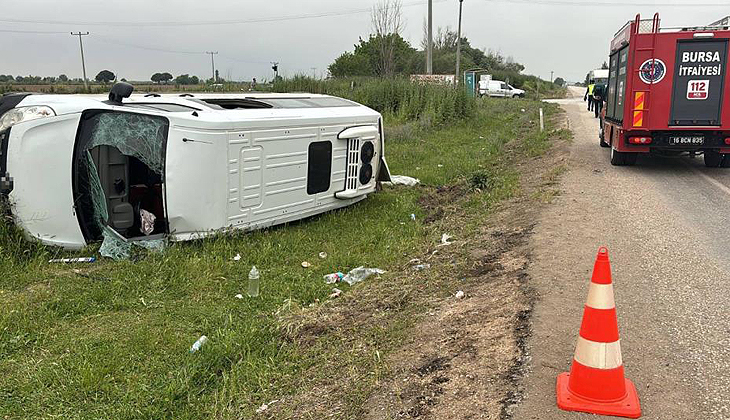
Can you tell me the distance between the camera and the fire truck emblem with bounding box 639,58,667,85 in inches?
A: 418

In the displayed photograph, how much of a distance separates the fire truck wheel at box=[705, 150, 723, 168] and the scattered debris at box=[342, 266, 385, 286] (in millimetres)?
8386

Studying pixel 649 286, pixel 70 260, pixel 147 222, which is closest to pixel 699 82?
pixel 649 286

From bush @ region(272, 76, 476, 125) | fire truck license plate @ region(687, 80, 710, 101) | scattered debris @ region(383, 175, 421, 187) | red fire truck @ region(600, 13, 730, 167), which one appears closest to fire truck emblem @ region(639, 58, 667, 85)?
red fire truck @ region(600, 13, 730, 167)

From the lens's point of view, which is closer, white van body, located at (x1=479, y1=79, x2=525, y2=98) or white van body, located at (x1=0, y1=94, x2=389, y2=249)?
white van body, located at (x1=0, y1=94, x2=389, y2=249)

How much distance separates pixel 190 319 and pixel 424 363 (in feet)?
7.80

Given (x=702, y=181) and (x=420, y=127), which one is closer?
(x=702, y=181)

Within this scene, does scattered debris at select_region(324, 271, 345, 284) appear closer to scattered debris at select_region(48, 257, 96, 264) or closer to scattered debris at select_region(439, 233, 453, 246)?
scattered debris at select_region(439, 233, 453, 246)

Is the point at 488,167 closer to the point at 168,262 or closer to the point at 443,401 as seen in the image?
the point at 168,262

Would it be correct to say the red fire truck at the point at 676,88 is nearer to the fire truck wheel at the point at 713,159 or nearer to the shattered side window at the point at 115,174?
the fire truck wheel at the point at 713,159

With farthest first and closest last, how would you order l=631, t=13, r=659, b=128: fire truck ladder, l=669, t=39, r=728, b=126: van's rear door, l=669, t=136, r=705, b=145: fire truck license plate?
1. l=669, t=136, r=705, b=145: fire truck license plate
2. l=631, t=13, r=659, b=128: fire truck ladder
3. l=669, t=39, r=728, b=126: van's rear door

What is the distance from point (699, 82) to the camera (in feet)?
34.6

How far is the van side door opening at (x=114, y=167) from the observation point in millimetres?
6785

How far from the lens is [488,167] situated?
45.3 ft

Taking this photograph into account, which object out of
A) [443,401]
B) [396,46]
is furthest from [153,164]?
[396,46]
